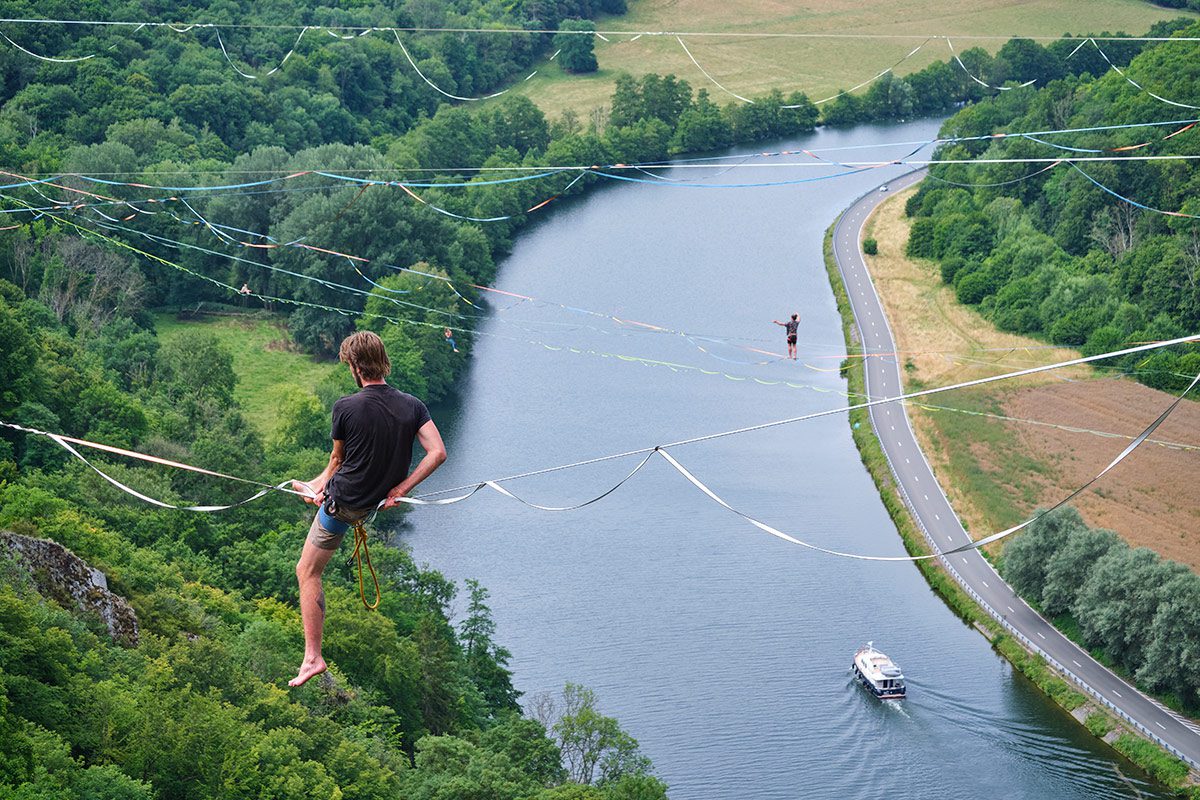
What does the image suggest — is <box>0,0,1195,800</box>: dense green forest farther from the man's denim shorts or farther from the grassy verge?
the grassy verge

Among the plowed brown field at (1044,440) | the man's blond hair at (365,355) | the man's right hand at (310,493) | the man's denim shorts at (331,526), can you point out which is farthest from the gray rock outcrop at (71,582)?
the plowed brown field at (1044,440)

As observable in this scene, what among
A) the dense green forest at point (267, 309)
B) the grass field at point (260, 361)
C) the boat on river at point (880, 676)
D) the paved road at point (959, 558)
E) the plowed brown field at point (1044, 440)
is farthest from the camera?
the grass field at point (260, 361)

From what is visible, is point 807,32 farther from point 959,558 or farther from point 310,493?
point 310,493

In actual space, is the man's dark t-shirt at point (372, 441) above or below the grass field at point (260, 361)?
above

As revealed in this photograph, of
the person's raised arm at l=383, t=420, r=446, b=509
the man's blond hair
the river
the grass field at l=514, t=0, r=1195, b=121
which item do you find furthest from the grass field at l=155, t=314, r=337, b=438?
the man's blond hair

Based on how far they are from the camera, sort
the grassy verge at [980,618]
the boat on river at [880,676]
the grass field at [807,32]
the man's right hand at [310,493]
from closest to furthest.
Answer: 1. the man's right hand at [310,493]
2. the grassy verge at [980,618]
3. the boat on river at [880,676]
4. the grass field at [807,32]

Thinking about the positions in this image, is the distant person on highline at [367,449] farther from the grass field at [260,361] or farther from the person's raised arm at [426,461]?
the grass field at [260,361]

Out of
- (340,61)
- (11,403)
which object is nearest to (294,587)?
(11,403)
